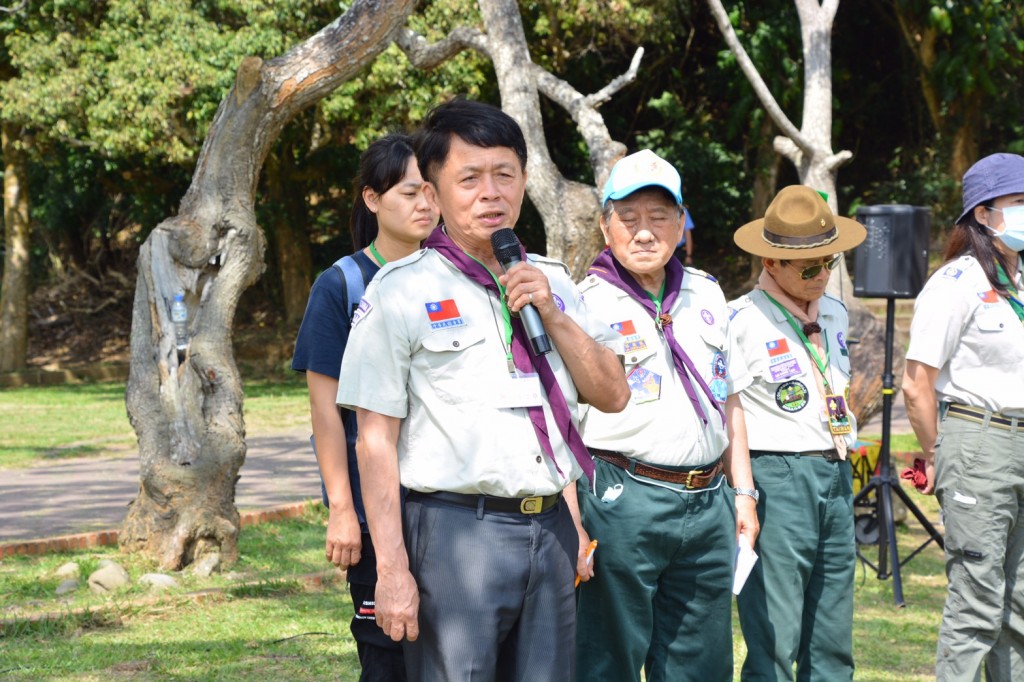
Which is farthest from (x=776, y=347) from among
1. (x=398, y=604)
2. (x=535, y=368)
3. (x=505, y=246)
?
(x=398, y=604)

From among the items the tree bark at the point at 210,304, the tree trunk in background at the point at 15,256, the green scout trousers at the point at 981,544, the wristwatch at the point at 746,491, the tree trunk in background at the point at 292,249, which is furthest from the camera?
the tree trunk in background at the point at 292,249

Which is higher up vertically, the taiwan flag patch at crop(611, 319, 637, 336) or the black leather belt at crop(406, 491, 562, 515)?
the taiwan flag patch at crop(611, 319, 637, 336)

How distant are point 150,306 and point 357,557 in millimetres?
4116

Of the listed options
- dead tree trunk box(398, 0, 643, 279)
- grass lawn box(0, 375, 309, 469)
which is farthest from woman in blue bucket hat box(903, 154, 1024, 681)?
grass lawn box(0, 375, 309, 469)

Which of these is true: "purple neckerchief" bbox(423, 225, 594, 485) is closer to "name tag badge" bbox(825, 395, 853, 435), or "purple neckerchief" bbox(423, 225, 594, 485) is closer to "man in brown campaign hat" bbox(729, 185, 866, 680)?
"man in brown campaign hat" bbox(729, 185, 866, 680)

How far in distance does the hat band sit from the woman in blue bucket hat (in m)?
0.38

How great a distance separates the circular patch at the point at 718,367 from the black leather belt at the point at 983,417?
98cm

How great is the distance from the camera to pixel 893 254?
7039 millimetres

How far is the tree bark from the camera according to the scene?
6.72m

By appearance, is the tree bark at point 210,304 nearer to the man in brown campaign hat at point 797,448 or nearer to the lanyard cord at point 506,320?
the man in brown campaign hat at point 797,448

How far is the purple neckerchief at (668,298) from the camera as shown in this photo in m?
3.48

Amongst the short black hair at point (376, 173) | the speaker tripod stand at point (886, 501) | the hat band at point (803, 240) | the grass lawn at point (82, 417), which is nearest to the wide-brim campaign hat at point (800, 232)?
the hat band at point (803, 240)

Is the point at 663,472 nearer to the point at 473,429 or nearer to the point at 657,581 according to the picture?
the point at 657,581

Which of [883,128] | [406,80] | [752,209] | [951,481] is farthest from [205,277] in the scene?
[883,128]
